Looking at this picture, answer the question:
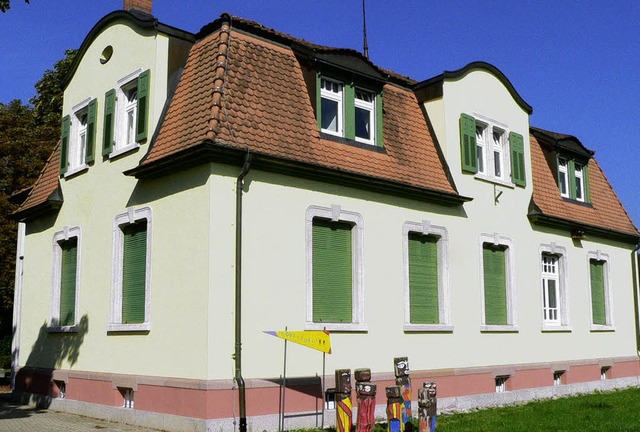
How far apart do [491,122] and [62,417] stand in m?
11.8

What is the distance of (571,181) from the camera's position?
2195 centimetres

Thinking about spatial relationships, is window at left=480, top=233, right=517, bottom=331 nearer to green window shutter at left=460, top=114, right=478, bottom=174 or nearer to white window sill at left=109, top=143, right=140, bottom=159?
green window shutter at left=460, top=114, right=478, bottom=174

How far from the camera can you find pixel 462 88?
1775cm

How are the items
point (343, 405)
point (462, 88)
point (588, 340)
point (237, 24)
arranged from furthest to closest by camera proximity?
point (588, 340) < point (462, 88) < point (237, 24) < point (343, 405)

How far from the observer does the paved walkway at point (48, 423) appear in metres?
12.9

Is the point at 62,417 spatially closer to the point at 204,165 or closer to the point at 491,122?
the point at 204,165

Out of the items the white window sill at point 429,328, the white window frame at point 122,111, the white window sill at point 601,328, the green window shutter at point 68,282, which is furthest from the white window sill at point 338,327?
the white window sill at point 601,328

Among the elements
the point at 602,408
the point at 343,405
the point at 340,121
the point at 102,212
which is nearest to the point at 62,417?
the point at 102,212

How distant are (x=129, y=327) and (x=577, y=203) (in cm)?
1366

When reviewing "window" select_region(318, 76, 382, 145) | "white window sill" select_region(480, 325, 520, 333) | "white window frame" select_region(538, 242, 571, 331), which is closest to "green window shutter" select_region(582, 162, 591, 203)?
"white window frame" select_region(538, 242, 571, 331)

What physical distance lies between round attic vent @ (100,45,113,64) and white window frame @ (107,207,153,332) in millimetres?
3708

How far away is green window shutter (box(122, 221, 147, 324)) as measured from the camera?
14117 millimetres

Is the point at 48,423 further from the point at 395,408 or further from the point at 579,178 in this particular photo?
the point at 579,178

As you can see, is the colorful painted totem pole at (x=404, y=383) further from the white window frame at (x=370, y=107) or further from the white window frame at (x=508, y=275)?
the white window frame at (x=508, y=275)
